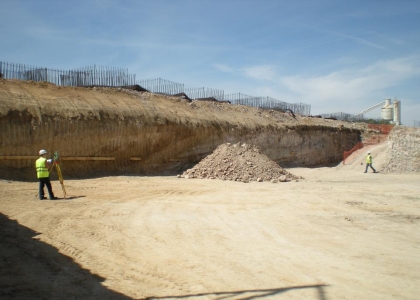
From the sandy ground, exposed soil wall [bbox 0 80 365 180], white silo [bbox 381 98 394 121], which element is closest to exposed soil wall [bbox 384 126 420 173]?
exposed soil wall [bbox 0 80 365 180]

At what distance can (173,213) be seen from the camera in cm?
975

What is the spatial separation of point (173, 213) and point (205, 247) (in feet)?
9.96

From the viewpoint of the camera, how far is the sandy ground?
491cm

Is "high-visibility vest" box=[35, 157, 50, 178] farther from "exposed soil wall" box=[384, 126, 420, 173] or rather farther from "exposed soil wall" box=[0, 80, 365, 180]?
"exposed soil wall" box=[384, 126, 420, 173]

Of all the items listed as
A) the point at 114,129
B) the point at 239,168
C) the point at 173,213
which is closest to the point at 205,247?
the point at 173,213

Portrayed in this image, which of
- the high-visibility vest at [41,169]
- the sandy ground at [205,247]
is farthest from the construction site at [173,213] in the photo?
the high-visibility vest at [41,169]

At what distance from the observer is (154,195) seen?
13023mm

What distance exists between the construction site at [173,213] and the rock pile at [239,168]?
0.08m

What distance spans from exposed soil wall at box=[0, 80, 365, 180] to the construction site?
2.3 inches

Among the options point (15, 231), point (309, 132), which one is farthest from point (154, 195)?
point (309, 132)

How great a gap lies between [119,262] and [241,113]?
23.3 meters

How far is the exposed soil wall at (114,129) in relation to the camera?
15.7 metres

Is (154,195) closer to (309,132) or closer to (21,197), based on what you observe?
(21,197)

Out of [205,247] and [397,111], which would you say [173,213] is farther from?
[397,111]
